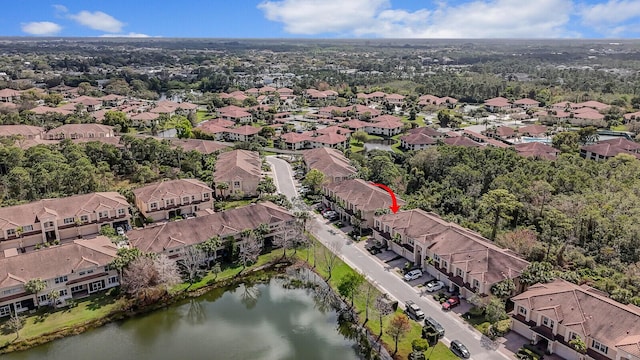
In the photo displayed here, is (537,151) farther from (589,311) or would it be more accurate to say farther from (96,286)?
(96,286)

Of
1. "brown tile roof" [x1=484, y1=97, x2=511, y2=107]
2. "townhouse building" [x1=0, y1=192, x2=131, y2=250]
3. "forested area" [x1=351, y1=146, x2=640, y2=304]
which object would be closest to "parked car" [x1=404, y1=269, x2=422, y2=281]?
"forested area" [x1=351, y1=146, x2=640, y2=304]

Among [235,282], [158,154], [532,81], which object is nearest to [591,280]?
[235,282]

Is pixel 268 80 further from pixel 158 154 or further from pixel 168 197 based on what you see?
pixel 168 197

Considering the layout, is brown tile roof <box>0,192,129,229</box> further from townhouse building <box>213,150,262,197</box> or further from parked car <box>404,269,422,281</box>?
parked car <box>404,269,422,281</box>

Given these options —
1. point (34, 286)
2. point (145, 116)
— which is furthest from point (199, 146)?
point (34, 286)

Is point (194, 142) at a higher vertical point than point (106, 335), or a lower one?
higher
